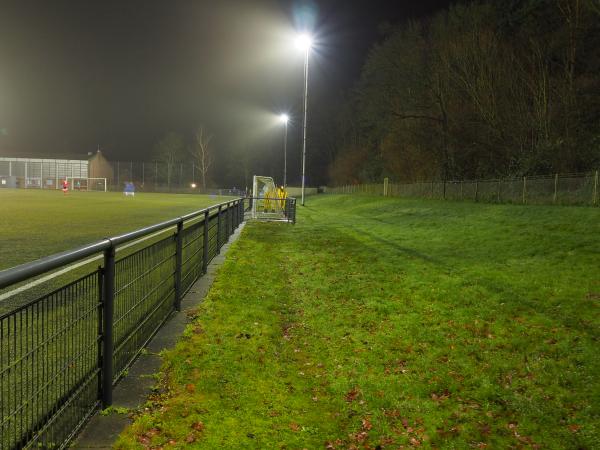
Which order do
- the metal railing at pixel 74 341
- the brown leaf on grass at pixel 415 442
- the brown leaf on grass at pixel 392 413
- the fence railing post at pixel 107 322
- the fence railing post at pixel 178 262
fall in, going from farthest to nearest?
1. the fence railing post at pixel 178 262
2. the brown leaf on grass at pixel 392 413
3. the brown leaf on grass at pixel 415 442
4. the fence railing post at pixel 107 322
5. the metal railing at pixel 74 341

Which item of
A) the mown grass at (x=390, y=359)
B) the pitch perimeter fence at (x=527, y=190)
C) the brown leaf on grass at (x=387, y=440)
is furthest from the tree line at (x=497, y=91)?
the brown leaf on grass at (x=387, y=440)

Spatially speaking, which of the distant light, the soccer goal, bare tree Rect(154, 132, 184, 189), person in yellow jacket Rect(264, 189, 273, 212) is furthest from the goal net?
bare tree Rect(154, 132, 184, 189)

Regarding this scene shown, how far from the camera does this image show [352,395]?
4289 mm

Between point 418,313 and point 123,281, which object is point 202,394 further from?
point 418,313

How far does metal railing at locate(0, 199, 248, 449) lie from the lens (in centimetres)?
253

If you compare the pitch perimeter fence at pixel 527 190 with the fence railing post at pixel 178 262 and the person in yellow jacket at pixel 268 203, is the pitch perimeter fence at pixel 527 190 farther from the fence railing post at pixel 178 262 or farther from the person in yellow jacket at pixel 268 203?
the fence railing post at pixel 178 262

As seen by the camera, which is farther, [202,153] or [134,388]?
[202,153]

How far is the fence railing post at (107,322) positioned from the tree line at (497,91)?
24.4 m

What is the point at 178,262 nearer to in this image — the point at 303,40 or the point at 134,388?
the point at 134,388

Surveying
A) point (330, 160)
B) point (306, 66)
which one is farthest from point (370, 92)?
point (330, 160)

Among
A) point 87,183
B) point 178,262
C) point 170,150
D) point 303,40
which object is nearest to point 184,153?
point 170,150

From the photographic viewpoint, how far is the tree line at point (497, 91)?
1025 inches

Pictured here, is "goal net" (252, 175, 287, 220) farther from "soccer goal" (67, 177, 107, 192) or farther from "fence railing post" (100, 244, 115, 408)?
"soccer goal" (67, 177, 107, 192)

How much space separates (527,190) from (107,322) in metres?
23.4
